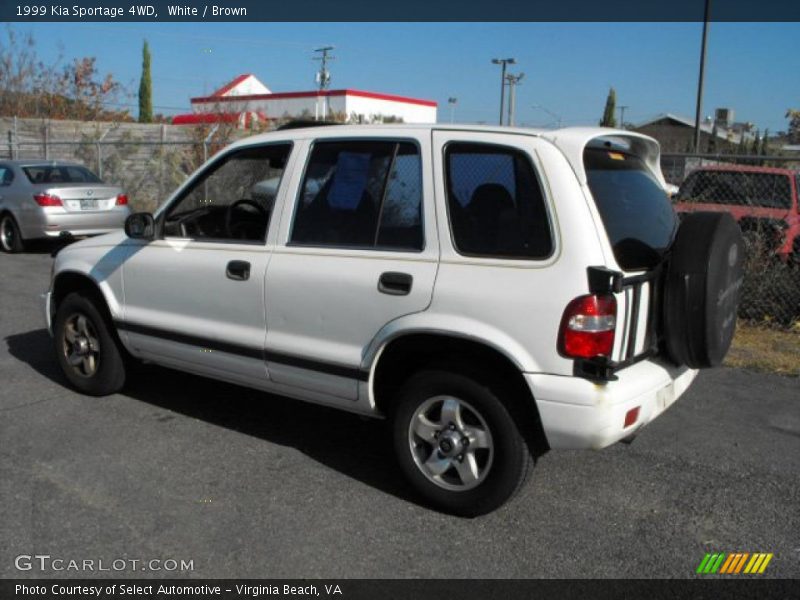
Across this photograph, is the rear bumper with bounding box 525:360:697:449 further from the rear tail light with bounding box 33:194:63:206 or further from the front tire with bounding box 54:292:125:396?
the rear tail light with bounding box 33:194:63:206

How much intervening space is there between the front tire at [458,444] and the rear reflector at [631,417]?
1.54 feet

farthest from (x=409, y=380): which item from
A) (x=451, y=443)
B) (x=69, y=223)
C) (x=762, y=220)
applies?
(x=69, y=223)

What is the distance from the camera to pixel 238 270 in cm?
429

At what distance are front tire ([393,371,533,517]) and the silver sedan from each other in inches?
393

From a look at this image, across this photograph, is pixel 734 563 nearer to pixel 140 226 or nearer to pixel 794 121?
pixel 140 226

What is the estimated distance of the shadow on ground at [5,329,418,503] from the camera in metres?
4.31

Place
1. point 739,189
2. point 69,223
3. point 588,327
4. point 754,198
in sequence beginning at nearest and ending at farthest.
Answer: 1. point 588,327
2. point 754,198
3. point 739,189
4. point 69,223

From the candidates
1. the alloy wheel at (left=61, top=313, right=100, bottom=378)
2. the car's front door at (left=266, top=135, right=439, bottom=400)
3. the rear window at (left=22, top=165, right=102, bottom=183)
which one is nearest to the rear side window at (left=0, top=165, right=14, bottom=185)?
the rear window at (left=22, top=165, right=102, bottom=183)

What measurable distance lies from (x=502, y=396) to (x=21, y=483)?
257cm

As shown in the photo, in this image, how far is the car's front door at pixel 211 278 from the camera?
Result: 4301 mm

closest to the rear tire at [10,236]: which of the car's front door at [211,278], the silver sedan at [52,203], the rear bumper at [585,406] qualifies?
the silver sedan at [52,203]

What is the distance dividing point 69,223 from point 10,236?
4.55 ft

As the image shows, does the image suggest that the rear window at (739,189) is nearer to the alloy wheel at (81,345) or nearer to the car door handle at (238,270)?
the car door handle at (238,270)

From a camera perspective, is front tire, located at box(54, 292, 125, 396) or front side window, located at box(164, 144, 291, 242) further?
front tire, located at box(54, 292, 125, 396)
